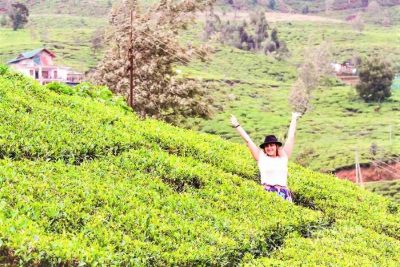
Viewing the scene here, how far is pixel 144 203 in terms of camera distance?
8.58 metres

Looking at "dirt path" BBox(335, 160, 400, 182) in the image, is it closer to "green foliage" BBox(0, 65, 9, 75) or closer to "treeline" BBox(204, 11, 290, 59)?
"green foliage" BBox(0, 65, 9, 75)

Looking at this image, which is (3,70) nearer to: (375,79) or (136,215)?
(136,215)

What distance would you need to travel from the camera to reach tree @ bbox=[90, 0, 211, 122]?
113 feet

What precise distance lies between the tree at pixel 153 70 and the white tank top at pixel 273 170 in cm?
2261

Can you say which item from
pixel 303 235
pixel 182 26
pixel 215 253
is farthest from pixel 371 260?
pixel 182 26

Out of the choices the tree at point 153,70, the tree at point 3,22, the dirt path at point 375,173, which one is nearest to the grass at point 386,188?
the dirt path at point 375,173

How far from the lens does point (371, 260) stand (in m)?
9.20

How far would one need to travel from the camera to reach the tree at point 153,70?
34.3 meters

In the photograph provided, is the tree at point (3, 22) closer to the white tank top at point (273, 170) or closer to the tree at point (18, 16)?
the tree at point (18, 16)

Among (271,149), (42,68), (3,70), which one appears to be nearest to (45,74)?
(42,68)

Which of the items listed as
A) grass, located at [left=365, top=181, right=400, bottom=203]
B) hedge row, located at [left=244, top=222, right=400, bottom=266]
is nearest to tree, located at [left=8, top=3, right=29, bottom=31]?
grass, located at [left=365, top=181, right=400, bottom=203]

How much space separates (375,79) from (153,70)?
91353mm

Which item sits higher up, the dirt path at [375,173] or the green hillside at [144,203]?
the green hillside at [144,203]

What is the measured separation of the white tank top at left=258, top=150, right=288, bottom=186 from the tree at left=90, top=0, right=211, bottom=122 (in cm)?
2261
